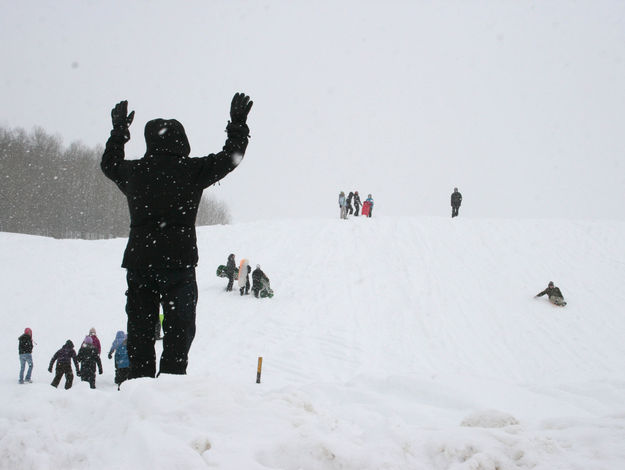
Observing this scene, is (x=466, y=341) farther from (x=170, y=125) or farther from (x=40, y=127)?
(x=40, y=127)

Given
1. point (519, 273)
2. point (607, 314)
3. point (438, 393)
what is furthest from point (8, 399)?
point (519, 273)

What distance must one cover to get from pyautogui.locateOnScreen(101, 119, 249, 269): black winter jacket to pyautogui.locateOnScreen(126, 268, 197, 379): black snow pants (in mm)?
96

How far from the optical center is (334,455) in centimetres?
219

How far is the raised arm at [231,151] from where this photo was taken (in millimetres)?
3178

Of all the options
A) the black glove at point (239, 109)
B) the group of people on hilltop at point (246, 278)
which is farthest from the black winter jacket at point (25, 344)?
the black glove at point (239, 109)

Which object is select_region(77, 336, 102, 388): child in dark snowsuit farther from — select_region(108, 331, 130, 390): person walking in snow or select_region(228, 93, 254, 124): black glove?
select_region(228, 93, 254, 124): black glove

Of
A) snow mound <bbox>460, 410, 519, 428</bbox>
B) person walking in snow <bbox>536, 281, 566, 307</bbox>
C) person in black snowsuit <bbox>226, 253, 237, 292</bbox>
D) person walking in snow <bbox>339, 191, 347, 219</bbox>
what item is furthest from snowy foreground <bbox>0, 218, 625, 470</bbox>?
person walking in snow <bbox>339, 191, 347, 219</bbox>

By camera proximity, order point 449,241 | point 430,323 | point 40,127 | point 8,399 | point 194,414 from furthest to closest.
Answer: point 40,127
point 449,241
point 430,323
point 8,399
point 194,414

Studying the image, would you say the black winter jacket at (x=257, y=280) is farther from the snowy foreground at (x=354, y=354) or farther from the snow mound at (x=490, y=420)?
the snow mound at (x=490, y=420)

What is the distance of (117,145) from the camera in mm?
3518

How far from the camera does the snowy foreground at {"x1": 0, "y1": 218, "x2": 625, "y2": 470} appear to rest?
A: 2.27m

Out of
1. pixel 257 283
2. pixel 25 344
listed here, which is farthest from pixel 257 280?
pixel 25 344

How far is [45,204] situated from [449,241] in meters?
46.5

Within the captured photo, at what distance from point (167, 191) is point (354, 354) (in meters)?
9.97
